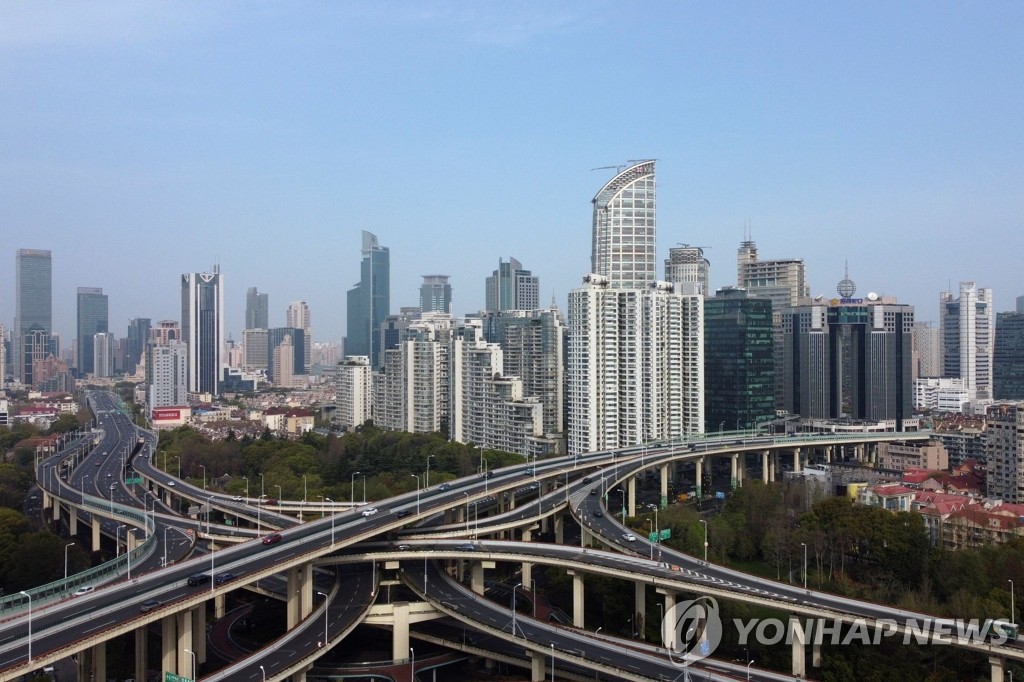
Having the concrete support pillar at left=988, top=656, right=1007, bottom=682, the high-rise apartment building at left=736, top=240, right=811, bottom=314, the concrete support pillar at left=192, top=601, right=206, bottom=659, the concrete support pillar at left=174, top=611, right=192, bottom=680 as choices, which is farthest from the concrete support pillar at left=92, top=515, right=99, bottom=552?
the high-rise apartment building at left=736, top=240, right=811, bottom=314

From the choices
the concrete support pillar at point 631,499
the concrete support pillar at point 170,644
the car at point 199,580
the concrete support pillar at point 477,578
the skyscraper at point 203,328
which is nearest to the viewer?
the concrete support pillar at point 170,644

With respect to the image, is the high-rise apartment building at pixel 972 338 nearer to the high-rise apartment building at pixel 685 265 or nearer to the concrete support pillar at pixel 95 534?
the high-rise apartment building at pixel 685 265

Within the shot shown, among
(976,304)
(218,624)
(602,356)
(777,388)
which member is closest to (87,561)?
(218,624)

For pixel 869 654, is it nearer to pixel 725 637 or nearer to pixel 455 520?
pixel 725 637

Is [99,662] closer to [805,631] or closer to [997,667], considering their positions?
[805,631]

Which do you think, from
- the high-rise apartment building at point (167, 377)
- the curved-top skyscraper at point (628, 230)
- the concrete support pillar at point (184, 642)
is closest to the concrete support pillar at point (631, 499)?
the curved-top skyscraper at point (628, 230)

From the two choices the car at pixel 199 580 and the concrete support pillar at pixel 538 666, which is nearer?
the car at pixel 199 580

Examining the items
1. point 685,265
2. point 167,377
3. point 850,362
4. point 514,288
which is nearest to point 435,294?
point 514,288
